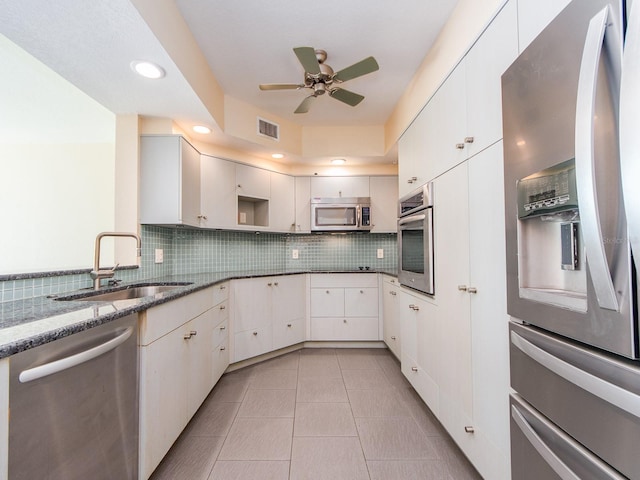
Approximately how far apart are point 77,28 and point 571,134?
2.03 metres

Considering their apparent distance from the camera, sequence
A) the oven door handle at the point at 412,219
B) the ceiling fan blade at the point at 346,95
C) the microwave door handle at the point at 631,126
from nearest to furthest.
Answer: the microwave door handle at the point at 631,126 → the oven door handle at the point at 412,219 → the ceiling fan blade at the point at 346,95

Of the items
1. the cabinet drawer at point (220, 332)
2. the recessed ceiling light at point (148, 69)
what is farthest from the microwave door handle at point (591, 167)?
the cabinet drawer at point (220, 332)

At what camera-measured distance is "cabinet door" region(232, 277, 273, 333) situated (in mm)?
2537

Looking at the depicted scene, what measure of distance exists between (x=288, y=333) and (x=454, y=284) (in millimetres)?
1946

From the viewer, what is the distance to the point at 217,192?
2.70m

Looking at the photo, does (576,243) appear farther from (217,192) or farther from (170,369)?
(217,192)

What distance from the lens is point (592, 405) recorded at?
2.07 feet

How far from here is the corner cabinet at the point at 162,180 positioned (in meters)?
2.21

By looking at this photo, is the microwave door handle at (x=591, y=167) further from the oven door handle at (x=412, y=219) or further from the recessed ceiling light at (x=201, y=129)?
the recessed ceiling light at (x=201, y=129)

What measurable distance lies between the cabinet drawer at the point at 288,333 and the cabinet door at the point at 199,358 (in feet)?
2.84

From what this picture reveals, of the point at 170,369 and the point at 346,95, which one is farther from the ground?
the point at 346,95

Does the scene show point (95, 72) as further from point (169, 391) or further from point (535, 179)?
point (535, 179)

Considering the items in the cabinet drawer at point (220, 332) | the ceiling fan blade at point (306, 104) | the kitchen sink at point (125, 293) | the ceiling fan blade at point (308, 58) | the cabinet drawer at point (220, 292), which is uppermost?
the ceiling fan blade at point (308, 58)

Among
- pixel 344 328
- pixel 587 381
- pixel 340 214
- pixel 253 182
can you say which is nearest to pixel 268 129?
pixel 253 182
